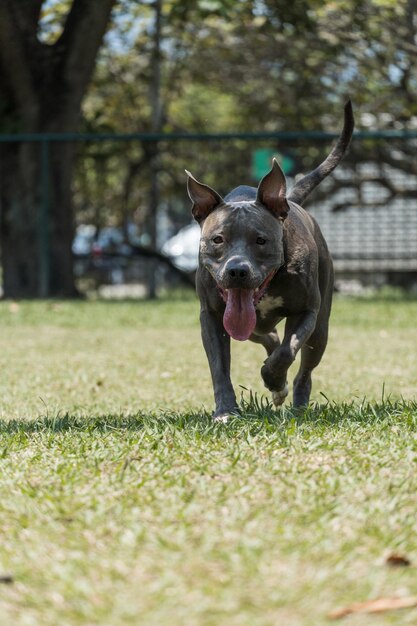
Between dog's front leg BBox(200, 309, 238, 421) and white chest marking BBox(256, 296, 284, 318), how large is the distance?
0.21 m

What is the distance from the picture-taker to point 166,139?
16016mm

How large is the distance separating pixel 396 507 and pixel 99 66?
67.4ft

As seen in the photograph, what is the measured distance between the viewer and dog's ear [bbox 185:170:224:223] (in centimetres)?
524

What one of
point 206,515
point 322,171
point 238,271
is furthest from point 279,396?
point 206,515

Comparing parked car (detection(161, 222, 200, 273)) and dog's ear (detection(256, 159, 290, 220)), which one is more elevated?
dog's ear (detection(256, 159, 290, 220))

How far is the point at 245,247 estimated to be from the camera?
501cm

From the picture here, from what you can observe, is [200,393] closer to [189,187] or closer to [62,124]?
[189,187]

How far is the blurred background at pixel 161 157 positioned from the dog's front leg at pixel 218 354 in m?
10.1

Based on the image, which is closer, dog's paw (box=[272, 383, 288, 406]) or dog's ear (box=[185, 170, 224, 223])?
dog's ear (box=[185, 170, 224, 223])

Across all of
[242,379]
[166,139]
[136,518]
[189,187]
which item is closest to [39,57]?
[166,139]

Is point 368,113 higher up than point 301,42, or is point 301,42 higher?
point 301,42

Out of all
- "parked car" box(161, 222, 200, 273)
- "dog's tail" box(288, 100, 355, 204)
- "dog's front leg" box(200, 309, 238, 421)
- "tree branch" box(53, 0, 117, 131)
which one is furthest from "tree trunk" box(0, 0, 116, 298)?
"dog's front leg" box(200, 309, 238, 421)

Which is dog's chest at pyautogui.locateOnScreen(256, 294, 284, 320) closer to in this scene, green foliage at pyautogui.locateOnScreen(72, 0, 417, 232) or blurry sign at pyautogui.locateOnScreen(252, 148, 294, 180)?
green foliage at pyautogui.locateOnScreen(72, 0, 417, 232)

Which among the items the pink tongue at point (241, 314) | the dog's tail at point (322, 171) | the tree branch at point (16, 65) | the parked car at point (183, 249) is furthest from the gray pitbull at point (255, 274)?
the parked car at point (183, 249)
